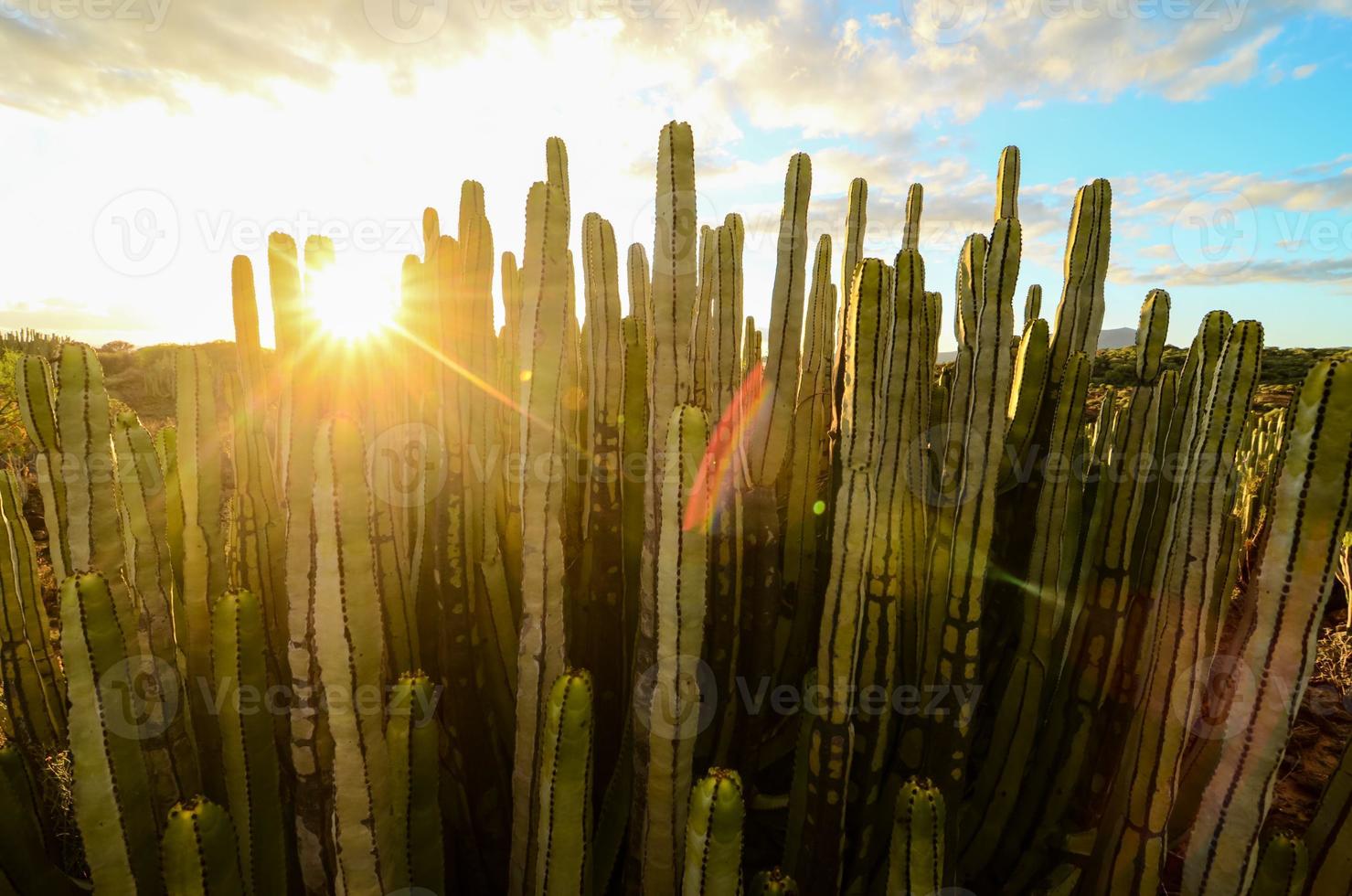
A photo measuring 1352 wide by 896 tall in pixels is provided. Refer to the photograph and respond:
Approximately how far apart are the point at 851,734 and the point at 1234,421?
3.67 ft

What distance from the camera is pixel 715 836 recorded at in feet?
3.73

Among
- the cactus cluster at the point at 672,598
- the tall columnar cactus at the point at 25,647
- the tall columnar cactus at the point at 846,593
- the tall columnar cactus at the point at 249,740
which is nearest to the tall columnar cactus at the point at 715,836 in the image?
the cactus cluster at the point at 672,598

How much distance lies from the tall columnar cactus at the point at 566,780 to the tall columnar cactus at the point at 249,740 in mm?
648

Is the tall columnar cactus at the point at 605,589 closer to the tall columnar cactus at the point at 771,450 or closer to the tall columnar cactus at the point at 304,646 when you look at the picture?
the tall columnar cactus at the point at 771,450

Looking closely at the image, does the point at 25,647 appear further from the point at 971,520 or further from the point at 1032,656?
the point at 1032,656

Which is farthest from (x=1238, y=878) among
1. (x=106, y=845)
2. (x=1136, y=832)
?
(x=106, y=845)

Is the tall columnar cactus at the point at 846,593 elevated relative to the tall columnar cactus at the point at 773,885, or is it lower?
elevated

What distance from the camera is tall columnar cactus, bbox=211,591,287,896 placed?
4.65 ft

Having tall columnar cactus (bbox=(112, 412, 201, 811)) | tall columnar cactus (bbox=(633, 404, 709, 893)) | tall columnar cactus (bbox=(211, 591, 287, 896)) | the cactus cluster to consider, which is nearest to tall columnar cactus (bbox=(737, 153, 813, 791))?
the cactus cluster

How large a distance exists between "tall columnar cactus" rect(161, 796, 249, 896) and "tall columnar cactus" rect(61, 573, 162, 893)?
0.20 metres

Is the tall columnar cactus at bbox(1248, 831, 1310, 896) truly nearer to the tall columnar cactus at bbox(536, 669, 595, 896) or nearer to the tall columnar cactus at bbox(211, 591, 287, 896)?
the tall columnar cactus at bbox(536, 669, 595, 896)

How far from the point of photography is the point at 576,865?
1.27m

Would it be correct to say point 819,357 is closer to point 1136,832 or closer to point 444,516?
point 444,516

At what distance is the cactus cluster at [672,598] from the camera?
1262 millimetres
